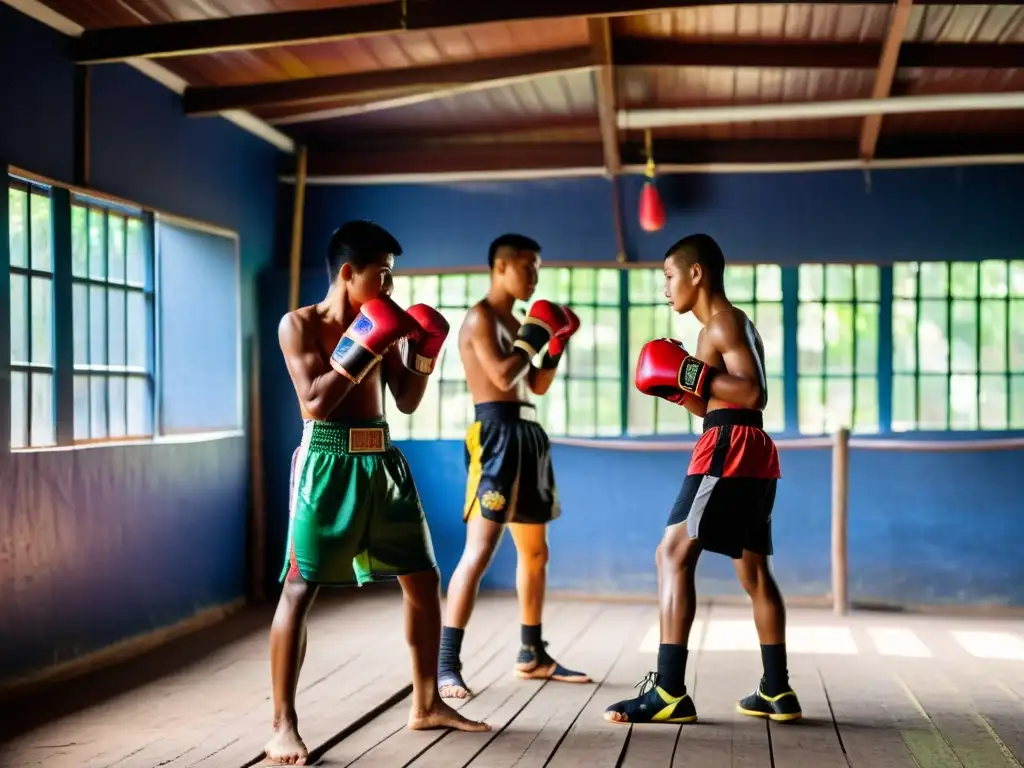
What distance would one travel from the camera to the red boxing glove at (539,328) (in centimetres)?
430

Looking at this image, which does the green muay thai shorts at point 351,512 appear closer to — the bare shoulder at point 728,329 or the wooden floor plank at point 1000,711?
the bare shoulder at point 728,329

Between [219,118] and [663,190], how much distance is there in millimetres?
2483

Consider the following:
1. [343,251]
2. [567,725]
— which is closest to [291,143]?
[343,251]

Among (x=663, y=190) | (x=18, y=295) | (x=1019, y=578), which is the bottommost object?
(x=1019, y=578)

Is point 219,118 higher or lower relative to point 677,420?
higher

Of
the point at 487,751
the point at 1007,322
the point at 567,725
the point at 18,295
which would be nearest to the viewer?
the point at 487,751

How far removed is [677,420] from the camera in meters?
7.22

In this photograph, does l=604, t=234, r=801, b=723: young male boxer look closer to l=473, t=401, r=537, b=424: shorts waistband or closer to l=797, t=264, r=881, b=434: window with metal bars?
l=473, t=401, r=537, b=424: shorts waistband

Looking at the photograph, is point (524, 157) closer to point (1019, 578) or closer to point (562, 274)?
point (562, 274)

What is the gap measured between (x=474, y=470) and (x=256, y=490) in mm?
2688

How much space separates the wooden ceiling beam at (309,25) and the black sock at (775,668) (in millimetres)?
2431

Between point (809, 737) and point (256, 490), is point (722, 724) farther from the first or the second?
point (256, 490)

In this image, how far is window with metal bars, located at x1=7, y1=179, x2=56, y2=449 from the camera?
468 cm

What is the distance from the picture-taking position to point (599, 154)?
7.11 m
